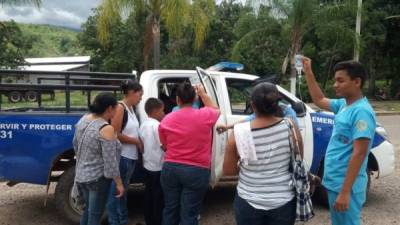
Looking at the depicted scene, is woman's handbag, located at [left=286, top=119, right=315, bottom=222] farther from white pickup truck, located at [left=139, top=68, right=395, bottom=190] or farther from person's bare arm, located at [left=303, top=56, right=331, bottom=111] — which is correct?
white pickup truck, located at [left=139, top=68, right=395, bottom=190]

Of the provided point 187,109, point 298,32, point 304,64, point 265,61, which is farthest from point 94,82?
point 265,61

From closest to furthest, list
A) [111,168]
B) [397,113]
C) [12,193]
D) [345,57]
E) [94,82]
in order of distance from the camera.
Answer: [111,168] → [94,82] → [12,193] → [397,113] → [345,57]

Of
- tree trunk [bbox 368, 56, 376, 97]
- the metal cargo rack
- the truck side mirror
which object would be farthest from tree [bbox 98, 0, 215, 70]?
tree trunk [bbox 368, 56, 376, 97]

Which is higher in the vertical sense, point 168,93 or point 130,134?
point 168,93

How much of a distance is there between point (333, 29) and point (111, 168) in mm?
15523

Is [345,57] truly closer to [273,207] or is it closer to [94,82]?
[94,82]

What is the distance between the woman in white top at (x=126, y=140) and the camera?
4.50m

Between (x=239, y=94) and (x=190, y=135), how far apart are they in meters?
2.14

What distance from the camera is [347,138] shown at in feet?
10.2

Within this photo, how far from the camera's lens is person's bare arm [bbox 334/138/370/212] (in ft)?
9.68

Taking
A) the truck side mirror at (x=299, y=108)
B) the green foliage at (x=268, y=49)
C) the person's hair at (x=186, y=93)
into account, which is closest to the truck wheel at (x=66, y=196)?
the person's hair at (x=186, y=93)

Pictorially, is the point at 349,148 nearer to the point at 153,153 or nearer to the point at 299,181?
the point at 299,181

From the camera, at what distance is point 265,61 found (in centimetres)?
3130

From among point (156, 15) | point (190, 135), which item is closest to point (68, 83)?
point (190, 135)
